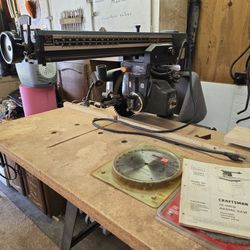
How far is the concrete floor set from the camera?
1433mm

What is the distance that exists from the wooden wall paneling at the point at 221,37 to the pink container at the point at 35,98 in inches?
53.1

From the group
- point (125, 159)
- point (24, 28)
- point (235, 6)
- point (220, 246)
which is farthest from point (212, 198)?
point (235, 6)

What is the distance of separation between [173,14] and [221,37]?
1.41 feet

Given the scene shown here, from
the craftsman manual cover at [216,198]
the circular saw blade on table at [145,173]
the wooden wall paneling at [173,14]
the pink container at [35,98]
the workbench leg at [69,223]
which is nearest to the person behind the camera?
the craftsman manual cover at [216,198]

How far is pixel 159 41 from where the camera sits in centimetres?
107

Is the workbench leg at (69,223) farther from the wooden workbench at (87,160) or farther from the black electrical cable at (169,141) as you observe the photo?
the black electrical cable at (169,141)

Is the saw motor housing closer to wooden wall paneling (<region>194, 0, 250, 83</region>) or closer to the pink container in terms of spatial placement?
wooden wall paneling (<region>194, 0, 250, 83</region>)

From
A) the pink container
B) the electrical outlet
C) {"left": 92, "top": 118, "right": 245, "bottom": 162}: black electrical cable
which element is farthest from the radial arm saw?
the pink container

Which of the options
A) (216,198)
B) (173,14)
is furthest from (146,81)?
(173,14)

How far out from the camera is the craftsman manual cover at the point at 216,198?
0.48 m

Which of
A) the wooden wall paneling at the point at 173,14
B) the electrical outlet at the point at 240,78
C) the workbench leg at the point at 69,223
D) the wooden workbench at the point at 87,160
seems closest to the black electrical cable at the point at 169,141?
the wooden workbench at the point at 87,160

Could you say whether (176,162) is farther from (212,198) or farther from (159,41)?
(159,41)

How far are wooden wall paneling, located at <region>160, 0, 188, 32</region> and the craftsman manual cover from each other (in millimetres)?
1289

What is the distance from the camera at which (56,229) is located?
1.55m
